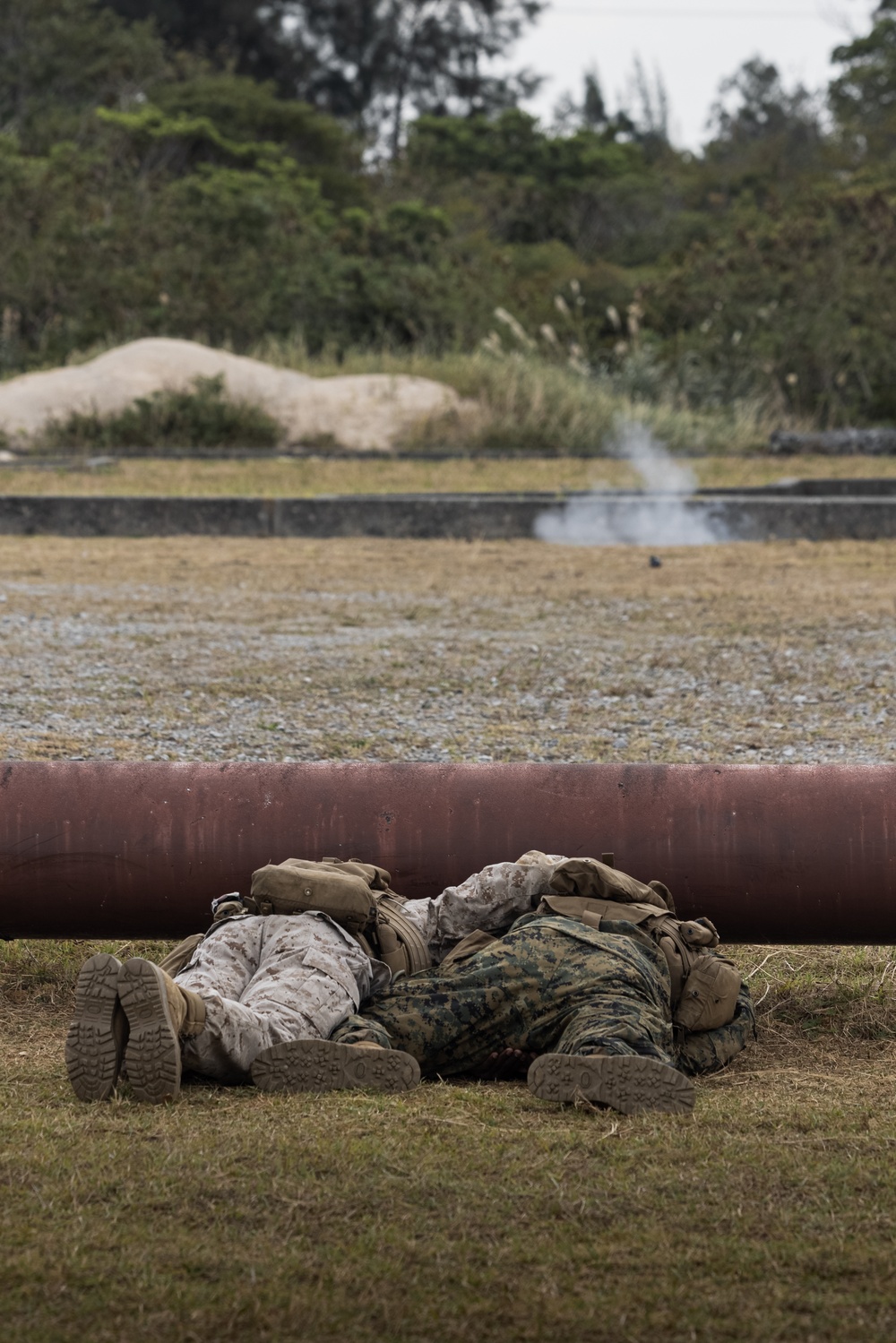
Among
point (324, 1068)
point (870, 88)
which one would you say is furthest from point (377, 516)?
point (870, 88)

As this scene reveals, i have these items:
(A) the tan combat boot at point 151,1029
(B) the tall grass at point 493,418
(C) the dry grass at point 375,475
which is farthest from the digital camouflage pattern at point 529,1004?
(B) the tall grass at point 493,418

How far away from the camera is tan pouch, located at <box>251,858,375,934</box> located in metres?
3.18

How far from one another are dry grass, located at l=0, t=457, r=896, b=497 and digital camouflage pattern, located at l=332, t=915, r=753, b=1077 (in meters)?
10.2

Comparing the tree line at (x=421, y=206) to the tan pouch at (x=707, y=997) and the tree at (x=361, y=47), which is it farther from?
the tan pouch at (x=707, y=997)

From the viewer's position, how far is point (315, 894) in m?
3.20

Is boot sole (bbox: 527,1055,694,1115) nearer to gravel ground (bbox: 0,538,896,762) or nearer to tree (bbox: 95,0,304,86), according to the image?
gravel ground (bbox: 0,538,896,762)

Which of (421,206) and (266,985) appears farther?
(421,206)

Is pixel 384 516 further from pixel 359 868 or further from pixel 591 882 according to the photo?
pixel 591 882

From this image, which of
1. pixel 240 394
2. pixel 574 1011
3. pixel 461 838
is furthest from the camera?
pixel 240 394

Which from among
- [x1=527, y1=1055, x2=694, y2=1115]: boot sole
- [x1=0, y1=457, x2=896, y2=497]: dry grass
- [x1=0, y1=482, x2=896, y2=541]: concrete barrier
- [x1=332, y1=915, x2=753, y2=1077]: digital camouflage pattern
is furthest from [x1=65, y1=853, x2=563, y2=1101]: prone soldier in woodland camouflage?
Answer: [x1=0, y1=457, x2=896, y2=497]: dry grass

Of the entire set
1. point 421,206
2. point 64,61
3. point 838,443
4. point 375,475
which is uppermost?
point 64,61

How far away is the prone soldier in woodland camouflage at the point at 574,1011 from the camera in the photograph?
278cm

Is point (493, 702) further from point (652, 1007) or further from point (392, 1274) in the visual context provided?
point (392, 1274)

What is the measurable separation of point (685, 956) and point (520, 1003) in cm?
40
